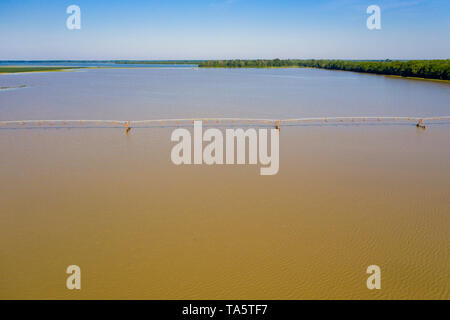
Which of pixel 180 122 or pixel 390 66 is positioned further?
pixel 390 66

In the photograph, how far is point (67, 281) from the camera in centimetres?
693

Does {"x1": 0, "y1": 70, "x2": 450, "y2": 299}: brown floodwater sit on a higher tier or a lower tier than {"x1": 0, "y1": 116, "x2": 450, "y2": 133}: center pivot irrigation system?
lower

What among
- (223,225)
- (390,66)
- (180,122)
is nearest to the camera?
(223,225)

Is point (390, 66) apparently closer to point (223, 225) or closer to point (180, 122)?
point (180, 122)

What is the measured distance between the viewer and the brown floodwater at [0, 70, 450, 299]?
272 inches

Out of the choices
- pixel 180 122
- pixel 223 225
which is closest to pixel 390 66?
pixel 180 122

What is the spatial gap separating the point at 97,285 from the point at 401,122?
25.1m

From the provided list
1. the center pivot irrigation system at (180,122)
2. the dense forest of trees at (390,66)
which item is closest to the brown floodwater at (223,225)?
the center pivot irrigation system at (180,122)

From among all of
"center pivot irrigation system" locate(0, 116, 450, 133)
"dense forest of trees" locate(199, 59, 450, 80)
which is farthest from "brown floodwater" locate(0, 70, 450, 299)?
"dense forest of trees" locate(199, 59, 450, 80)

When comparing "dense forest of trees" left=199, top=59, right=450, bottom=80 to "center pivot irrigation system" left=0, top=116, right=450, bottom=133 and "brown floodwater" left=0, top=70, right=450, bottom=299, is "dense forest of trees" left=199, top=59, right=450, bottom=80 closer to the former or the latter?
"center pivot irrigation system" left=0, top=116, right=450, bottom=133

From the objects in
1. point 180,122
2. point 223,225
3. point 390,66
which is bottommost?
point 223,225

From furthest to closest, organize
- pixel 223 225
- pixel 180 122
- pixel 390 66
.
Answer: pixel 390 66
pixel 180 122
pixel 223 225

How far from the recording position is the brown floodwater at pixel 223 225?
272 inches

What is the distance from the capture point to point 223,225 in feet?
30.3
